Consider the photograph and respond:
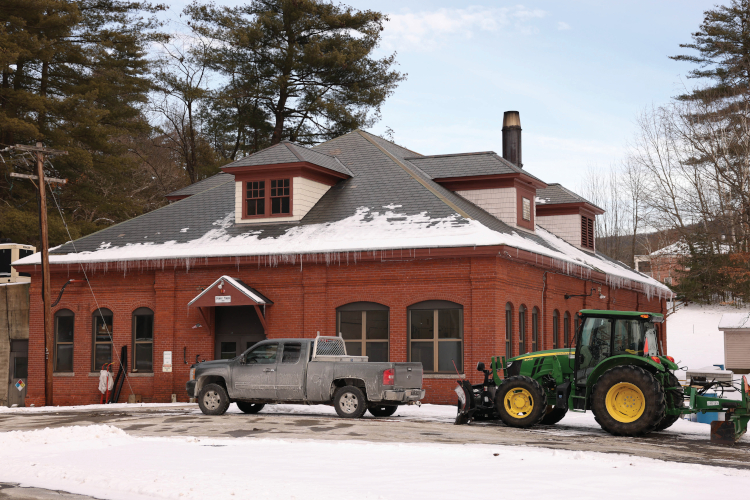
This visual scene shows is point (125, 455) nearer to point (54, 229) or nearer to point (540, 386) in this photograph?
point (540, 386)

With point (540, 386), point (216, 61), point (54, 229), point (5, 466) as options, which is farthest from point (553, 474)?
point (216, 61)

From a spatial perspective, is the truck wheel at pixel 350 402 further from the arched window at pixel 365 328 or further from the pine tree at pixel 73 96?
the pine tree at pixel 73 96

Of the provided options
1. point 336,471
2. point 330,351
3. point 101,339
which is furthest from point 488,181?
point 336,471

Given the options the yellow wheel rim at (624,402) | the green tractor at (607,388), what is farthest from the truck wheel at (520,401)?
the yellow wheel rim at (624,402)

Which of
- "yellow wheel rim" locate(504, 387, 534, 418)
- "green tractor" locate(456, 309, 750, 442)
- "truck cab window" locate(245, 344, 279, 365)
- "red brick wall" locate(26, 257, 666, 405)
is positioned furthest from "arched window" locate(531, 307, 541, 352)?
"truck cab window" locate(245, 344, 279, 365)

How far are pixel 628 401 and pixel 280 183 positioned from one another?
1490cm

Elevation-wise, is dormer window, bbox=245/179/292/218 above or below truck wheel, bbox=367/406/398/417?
above

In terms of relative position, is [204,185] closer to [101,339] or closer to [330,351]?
[101,339]

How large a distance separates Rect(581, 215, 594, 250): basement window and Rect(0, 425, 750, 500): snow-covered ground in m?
23.7

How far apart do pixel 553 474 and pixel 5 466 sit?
7.50 metres

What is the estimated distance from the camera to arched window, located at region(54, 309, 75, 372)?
26.7m

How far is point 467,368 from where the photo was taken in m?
22.1

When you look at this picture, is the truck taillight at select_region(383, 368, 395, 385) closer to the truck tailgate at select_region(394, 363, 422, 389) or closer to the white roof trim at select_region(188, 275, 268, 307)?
the truck tailgate at select_region(394, 363, 422, 389)

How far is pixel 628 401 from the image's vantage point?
1457cm
